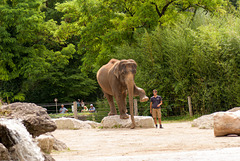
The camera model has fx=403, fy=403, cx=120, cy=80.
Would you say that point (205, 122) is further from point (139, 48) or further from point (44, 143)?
point (139, 48)

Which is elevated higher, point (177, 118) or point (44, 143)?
point (44, 143)

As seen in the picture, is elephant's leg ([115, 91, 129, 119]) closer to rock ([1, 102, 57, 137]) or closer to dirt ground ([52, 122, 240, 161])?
dirt ground ([52, 122, 240, 161])

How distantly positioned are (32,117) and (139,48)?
16.1m

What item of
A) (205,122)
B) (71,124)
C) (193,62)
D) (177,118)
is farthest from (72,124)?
(193,62)

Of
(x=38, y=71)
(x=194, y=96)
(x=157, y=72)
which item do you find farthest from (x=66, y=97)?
(x=194, y=96)

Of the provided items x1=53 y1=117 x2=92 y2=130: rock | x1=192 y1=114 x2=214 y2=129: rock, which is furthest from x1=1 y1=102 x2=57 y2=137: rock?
x1=53 y1=117 x2=92 y2=130: rock

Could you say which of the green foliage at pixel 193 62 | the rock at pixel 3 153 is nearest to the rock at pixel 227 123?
the rock at pixel 3 153

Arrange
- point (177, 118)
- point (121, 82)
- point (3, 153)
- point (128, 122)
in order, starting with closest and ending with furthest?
point (3, 153), point (121, 82), point (128, 122), point (177, 118)

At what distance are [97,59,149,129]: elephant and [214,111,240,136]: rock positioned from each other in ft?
14.0

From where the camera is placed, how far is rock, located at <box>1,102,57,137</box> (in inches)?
218

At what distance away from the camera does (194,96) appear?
1914 centimetres

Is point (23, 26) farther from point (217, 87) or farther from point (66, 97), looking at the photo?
point (217, 87)

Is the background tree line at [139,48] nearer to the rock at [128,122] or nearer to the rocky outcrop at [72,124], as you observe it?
the rocky outcrop at [72,124]

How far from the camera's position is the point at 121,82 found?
44.9ft
